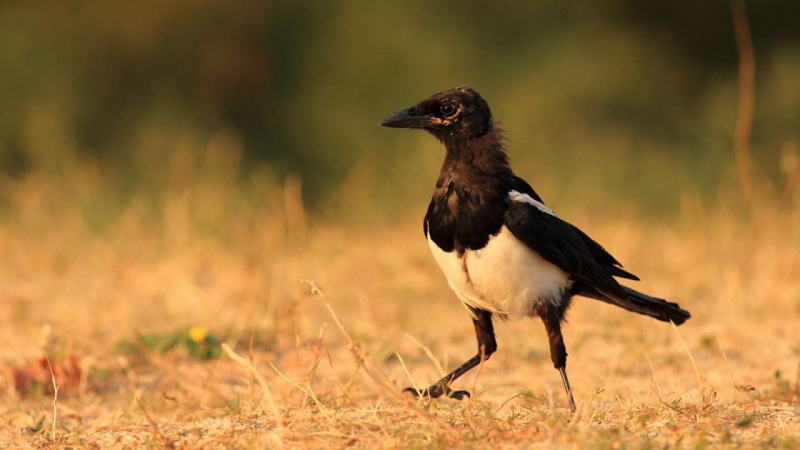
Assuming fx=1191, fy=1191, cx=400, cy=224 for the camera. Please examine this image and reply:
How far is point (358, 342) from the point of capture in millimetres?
3789

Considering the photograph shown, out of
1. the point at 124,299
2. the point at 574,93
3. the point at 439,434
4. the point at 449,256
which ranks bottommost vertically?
the point at 124,299

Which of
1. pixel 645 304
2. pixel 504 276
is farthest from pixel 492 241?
pixel 645 304

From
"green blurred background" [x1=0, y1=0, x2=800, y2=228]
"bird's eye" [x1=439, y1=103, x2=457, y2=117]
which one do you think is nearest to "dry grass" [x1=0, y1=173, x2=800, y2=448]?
"bird's eye" [x1=439, y1=103, x2=457, y2=117]

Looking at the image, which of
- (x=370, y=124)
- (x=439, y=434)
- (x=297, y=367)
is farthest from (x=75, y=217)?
(x=370, y=124)

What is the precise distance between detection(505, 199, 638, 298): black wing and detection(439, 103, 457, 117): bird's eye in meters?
0.49

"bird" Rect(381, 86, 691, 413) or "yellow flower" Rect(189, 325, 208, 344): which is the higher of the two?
"bird" Rect(381, 86, 691, 413)

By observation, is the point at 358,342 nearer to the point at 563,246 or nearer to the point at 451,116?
the point at 563,246

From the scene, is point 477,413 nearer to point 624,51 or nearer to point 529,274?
point 529,274

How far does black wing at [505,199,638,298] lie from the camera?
14.1 feet

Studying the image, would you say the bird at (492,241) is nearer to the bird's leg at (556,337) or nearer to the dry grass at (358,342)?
the bird's leg at (556,337)

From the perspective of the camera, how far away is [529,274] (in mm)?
4348

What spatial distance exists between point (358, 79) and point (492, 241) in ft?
40.6

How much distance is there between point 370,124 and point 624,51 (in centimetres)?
352

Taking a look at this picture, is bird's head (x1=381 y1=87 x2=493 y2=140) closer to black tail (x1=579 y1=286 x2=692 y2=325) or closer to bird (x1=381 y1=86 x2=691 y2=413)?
bird (x1=381 y1=86 x2=691 y2=413)
